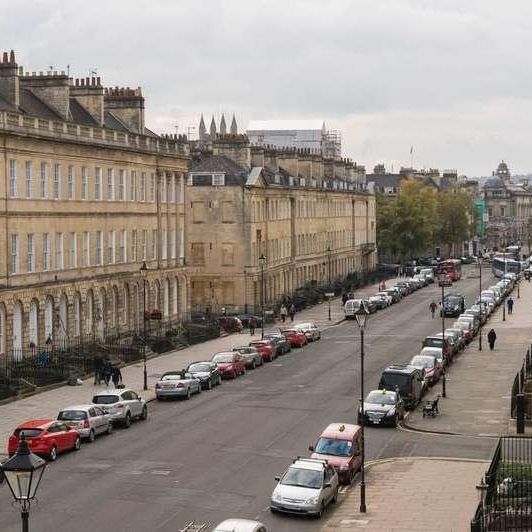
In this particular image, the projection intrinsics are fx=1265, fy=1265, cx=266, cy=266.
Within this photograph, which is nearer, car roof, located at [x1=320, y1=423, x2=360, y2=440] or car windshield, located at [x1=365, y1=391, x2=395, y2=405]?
car roof, located at [x1=320, y1=423, x2=360, y2=440]

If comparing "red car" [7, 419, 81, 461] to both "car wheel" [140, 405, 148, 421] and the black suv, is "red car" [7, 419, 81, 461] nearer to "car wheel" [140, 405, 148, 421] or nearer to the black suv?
"car wheel" [140, 405, 148, 421]

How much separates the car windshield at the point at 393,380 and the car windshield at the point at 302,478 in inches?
731

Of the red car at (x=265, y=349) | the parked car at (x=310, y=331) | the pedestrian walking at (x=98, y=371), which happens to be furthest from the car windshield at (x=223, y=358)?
the parked car at (x=310, y=331)

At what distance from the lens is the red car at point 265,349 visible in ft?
223

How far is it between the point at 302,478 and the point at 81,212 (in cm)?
3845

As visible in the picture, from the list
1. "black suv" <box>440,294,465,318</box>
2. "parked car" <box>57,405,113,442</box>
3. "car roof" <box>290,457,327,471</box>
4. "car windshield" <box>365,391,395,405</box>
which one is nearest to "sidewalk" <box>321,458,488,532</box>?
"car roof" <box>290,457,327,471</box>

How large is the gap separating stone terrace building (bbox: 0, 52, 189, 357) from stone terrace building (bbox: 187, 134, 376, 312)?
7.86 m

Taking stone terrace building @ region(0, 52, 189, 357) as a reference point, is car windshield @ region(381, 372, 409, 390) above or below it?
below

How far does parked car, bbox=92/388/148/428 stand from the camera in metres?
44.8

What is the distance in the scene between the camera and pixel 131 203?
77000mm

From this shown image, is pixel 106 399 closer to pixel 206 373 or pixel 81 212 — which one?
pixel 206 373

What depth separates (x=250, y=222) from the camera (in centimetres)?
9962

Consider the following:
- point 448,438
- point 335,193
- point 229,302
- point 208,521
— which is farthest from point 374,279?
point 208,521

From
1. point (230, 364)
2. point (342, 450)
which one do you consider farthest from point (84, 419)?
point (230, 364)
